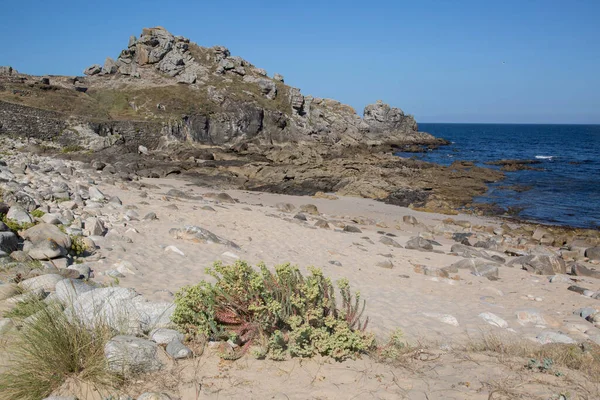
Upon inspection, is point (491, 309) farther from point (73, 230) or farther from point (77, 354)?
point (73, 230)

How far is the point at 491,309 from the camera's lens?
24.4 feet

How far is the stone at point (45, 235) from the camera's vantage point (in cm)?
628

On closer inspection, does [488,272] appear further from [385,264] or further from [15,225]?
[15,225]

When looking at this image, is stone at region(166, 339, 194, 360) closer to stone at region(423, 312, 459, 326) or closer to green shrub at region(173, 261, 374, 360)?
green shrub at region(173, 261, 374, 360)

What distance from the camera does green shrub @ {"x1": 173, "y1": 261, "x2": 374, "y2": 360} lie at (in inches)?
161

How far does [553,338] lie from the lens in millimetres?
5926

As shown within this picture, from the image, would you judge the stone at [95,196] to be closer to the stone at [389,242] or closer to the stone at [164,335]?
the stone at [164,335]

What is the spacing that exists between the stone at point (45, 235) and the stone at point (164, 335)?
3059mm

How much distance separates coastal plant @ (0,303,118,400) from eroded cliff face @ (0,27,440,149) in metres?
32.3

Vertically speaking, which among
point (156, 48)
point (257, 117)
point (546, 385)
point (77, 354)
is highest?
point (156, 48)

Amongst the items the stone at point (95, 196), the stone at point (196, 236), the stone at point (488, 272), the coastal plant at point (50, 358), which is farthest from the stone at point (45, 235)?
the stone at point (488, 272)

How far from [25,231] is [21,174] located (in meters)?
6.96

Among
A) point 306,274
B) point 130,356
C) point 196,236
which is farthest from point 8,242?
point 306,274

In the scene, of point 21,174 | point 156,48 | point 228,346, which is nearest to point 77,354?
point 228,346
